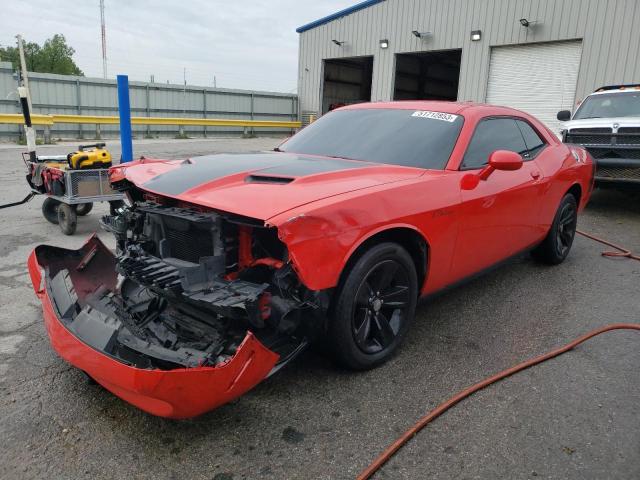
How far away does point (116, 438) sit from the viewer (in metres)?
2.43

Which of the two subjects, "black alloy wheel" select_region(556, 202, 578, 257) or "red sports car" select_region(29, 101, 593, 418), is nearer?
"red sports car" select_region(29, 101, 593, 418)

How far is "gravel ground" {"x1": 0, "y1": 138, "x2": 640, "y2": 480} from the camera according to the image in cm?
229

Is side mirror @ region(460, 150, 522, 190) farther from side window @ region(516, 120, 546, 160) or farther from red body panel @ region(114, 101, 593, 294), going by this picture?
side window @ region(516, 120, 546, 160)

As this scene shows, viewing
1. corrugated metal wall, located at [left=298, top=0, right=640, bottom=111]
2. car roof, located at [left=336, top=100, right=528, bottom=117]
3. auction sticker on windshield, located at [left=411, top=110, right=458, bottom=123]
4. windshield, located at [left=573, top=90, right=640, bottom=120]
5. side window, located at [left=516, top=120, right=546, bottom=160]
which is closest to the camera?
auction sticker on windshield, located at [left=411, top=110, right=458, bottom=123]

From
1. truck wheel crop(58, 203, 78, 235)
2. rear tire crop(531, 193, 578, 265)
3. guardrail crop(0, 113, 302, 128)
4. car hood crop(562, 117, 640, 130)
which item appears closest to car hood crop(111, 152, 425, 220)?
rear tire crop(531, 193, 578, 265)

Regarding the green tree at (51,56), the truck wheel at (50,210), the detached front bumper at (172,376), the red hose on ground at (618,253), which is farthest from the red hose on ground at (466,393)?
the green tree at (51,56)

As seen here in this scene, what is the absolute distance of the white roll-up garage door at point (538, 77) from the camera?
1437 centimetres

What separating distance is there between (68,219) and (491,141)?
4.72m

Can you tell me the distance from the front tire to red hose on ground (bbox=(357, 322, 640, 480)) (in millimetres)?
509

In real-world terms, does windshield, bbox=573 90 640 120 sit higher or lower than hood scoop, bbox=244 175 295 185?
higher

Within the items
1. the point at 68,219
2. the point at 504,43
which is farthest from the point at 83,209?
the point at 504,43

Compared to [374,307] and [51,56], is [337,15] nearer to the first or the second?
[374,307]

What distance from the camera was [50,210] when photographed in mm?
6570

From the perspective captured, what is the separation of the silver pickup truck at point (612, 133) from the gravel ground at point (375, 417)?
4.75 meters
